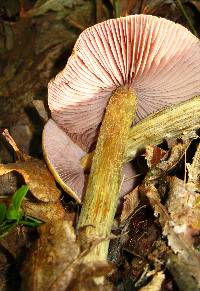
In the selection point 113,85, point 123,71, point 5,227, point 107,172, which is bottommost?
point 5,227

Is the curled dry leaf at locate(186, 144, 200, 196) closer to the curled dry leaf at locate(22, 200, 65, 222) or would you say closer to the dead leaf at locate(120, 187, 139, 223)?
the dead leaf at locate(120, 187, 139, 223)

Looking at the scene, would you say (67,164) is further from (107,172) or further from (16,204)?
(16,204)

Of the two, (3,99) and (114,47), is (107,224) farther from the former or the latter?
(3,99)

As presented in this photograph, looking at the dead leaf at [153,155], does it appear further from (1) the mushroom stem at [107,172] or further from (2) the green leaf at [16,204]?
(2) the green leaf at [16,204]

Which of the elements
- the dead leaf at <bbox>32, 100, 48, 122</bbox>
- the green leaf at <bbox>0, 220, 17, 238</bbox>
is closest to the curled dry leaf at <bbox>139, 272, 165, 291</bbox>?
the green leaf at <bbox>0, 220, 17, 238</bbox>

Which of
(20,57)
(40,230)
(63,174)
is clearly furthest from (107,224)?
(20,57)

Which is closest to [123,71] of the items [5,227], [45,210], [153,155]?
[153,155]

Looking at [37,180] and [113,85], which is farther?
[113,85]
